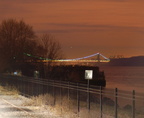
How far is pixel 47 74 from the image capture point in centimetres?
5572

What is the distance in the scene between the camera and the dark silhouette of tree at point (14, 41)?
170ft

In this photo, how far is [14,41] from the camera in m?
52.7

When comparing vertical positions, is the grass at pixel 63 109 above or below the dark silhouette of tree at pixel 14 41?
below

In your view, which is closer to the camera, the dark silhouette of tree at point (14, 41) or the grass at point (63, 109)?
the grass at point (63, 109)

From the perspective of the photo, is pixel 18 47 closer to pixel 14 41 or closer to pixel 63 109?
pixel 14 41

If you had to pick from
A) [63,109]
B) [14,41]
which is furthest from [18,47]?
[63,109]

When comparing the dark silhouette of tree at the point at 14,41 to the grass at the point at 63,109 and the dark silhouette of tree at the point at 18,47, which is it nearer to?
the dark silhouette of tree at the point at 18,47

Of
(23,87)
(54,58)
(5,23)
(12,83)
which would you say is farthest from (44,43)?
(23,87)

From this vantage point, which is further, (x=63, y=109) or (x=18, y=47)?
(x=18, y=47)

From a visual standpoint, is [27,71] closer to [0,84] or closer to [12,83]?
[0,84]

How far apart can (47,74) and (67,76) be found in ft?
55.4

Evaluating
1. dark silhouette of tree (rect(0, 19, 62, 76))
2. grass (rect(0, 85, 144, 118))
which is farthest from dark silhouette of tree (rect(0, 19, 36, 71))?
grass (rect(0, 85, 144, 118))

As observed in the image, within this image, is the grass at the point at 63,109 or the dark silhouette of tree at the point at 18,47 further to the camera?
the dark silhouette of tree at the point at 18,47

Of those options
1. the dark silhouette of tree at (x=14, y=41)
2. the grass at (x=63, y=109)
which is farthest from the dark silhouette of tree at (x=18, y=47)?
the grass at (x=63, y=109)
